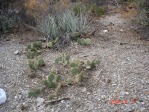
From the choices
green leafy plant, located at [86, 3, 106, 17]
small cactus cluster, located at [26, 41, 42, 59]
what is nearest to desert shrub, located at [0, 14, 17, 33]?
small cactus cluster, located at [26, 41, 42, 59]

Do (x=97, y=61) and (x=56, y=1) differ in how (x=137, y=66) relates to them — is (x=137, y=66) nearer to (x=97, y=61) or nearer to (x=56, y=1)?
(x=97, y=61)

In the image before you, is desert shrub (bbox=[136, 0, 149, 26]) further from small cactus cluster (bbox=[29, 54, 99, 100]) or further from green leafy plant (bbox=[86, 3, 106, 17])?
small cactus cluster (bbox=[29, 54, 99, 100])

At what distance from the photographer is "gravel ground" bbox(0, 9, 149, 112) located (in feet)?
12.7

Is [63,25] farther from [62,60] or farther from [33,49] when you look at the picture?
[62,60]

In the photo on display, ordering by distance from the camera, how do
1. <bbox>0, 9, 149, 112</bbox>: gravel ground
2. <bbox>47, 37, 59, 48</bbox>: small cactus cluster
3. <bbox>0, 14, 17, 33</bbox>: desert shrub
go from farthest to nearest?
<bbox>0, 14, 17, 33</bbox>: desert shrub < <bbox>47, 37, 59, 48</bbox>: small cactus cluster < <bbox>0, 9, 149, 112</bbox>: gravel ground

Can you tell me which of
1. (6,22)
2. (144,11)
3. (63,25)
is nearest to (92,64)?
(63,25)

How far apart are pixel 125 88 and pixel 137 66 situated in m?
0.80

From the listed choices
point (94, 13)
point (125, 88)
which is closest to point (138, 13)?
point (94, 13)

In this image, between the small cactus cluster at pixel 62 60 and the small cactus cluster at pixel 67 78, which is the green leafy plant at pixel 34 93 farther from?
the small cactus cluster at pixel 62 60

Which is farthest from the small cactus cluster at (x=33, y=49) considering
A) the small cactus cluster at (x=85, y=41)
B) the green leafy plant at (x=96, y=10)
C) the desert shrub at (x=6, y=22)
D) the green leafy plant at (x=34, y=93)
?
the green leafy plant at (x=96, y=10)

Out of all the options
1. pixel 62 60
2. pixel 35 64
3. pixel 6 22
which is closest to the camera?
pixel 35 64

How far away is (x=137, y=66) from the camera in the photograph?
4770mm

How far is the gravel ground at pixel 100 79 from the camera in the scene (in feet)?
12.7

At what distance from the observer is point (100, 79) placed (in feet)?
14.5
